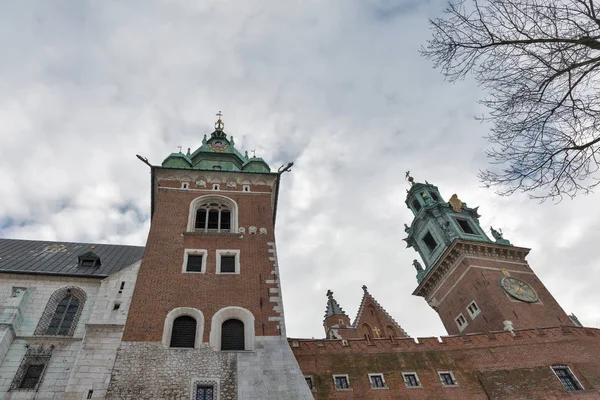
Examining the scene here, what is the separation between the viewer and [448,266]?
115 ft

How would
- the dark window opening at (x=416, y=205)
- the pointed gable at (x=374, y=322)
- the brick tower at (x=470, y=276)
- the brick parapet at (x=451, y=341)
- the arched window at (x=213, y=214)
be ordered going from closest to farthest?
1. the brick parapet at (x=451, y=341)
2. the arched window at (x=213, y=214)
3. the brick tower at (x=470, y=276)
4. the pointed gable at (x=374, y=322)
5. the dark window opening at (x=416, y=205)

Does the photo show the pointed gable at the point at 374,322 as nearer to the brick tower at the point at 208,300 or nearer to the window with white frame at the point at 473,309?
the window with white frame at the point at 473,309

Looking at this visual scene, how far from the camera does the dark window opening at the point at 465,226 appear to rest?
1490 inches

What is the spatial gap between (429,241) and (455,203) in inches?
167

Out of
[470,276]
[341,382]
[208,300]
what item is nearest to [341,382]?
[341,382]

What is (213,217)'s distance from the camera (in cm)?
2573

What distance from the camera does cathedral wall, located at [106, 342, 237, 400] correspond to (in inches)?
590

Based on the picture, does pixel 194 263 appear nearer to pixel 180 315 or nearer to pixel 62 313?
pixel 180 315

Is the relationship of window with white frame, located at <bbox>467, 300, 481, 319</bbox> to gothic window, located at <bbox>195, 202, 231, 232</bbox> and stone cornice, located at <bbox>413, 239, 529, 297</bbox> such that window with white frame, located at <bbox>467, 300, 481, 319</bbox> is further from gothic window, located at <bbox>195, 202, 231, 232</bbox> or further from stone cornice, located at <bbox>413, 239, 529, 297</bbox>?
gothic window, located at <bbox>195, 202, 231, 232</bbox>

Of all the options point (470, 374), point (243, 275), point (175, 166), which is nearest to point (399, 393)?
point (470, 374)

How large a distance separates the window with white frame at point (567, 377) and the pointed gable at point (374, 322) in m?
10.00

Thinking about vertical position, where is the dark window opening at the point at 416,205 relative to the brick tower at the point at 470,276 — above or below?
above

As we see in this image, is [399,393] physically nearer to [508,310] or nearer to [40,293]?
[508,310]

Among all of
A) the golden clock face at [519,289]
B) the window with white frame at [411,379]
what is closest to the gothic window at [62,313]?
the window with white frame at [411,379]
